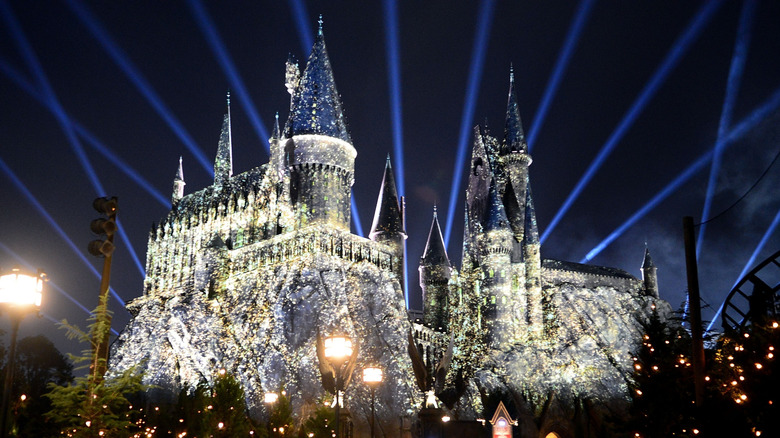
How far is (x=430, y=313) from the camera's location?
172 feet

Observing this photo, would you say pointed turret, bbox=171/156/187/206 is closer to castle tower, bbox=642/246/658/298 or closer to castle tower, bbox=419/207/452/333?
castle tower, bbox=419/207/452/333

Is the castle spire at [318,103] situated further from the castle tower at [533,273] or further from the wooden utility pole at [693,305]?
Result: the wooden utility pole at [693,305]

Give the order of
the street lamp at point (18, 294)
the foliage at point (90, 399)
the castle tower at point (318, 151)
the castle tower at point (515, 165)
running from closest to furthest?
the street lamp at point (18, 294) → the foliage at point (90, 399) → the castle tower at point (318, 151) → the castle tower at point (515, 165)

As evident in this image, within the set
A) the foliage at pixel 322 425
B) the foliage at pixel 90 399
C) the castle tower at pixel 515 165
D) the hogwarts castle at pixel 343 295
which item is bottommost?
the foliage at pixel 90 399

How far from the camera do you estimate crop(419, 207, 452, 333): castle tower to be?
5206 centimetres

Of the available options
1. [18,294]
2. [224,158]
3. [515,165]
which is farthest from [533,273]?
[18,294]

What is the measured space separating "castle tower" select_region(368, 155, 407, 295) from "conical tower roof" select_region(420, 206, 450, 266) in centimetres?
310

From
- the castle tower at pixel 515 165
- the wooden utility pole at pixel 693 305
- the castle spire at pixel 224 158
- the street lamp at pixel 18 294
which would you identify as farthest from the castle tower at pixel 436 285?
the street lamp at pixel 18 294

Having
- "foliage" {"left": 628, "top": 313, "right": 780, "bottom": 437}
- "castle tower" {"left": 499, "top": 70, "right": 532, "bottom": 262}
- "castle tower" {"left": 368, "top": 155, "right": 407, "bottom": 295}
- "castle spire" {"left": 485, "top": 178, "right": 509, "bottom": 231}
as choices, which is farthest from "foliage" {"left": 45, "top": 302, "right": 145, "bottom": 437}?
"castle tower" {"left": 499, "top": 70, "right": 532, "bottom": 262}

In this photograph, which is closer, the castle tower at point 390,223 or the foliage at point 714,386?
the foliage at point 714,386

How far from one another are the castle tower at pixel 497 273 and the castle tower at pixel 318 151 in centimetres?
1059

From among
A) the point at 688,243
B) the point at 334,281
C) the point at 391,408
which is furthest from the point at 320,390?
the point at 688,243

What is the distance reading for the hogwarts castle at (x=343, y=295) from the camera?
41.3 m

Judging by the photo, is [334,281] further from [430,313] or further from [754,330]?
[754,330]
